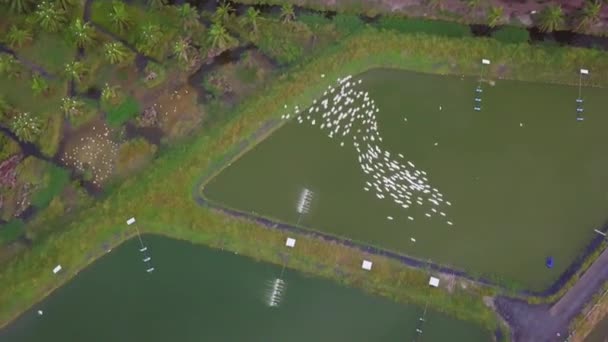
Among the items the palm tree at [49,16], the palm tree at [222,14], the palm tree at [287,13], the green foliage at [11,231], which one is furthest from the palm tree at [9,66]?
the palm tree at [287,13]

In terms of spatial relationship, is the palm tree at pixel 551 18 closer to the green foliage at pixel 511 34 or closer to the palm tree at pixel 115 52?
the green foliage at pixel 511 34

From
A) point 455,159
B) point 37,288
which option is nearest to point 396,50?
point 455,159

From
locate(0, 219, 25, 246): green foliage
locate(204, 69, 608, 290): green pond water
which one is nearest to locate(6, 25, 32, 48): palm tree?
locate(0, 219, 25, 246): green foliage

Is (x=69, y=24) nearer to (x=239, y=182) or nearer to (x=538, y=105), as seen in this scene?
(x=239, y=182)

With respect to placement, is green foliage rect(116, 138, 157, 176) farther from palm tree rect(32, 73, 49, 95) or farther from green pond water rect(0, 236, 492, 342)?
palm tree rect(32, 73, 49, 95)

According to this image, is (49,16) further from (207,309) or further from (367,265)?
(367,265)

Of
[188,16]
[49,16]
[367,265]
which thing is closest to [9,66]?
[49,16]
